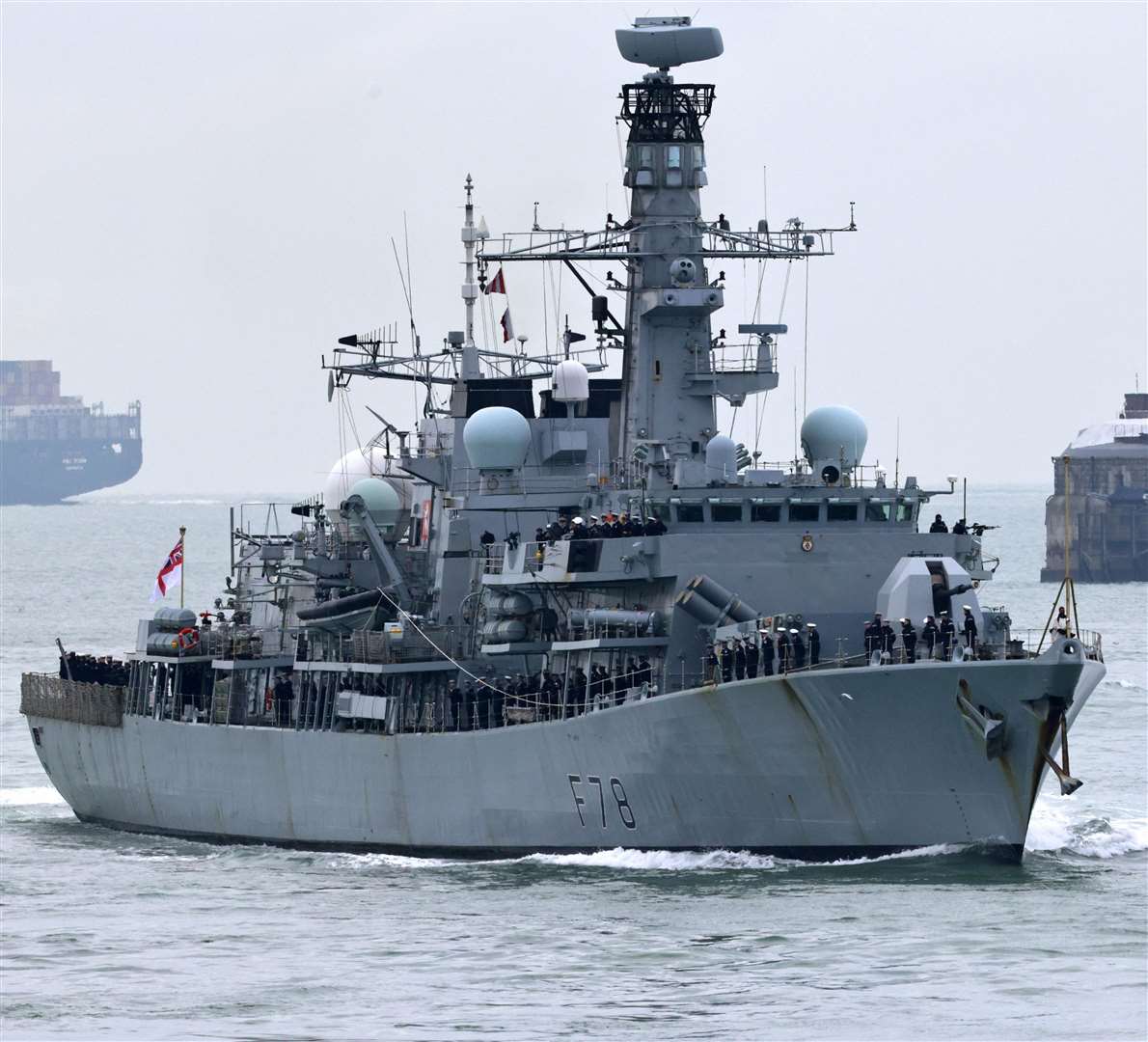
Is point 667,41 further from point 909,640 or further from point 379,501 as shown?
point 909,640

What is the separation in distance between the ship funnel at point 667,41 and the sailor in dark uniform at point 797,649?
1050 cm

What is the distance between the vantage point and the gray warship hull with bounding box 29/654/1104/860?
35000 millimetres

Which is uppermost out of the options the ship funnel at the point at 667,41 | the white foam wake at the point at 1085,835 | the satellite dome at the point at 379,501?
the ship funnel at the point at 667,41

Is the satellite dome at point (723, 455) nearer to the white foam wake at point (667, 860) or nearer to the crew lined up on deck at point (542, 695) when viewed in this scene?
the crew lined up on deck at point (542, 695)

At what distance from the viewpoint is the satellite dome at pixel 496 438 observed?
4266 centimetres

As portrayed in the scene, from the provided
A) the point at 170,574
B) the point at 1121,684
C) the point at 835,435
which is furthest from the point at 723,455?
the point at 1121,684

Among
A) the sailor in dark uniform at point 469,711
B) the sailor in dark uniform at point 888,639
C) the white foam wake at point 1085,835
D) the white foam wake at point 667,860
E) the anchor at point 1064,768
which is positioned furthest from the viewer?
the sailor in dark uniform at point 469,711

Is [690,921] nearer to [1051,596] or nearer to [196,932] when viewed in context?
[196,932]

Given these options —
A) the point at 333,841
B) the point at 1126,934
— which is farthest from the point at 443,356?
the point at 1126,934

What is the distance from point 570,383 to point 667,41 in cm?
602

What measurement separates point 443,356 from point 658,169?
720 cm

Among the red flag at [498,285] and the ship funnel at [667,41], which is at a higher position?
the ship funnel at [667,41]

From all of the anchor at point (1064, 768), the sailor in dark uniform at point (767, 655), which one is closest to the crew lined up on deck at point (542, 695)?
the sailor in dark uniform at point (767, 655)

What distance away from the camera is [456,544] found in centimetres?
4322
